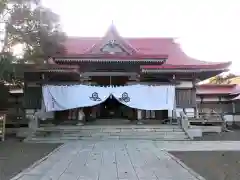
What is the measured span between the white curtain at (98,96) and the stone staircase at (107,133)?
52.8 inches

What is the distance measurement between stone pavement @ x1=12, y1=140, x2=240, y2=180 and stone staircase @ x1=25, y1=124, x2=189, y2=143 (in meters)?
3.70

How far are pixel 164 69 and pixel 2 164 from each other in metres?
12.3

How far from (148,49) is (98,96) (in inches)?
332

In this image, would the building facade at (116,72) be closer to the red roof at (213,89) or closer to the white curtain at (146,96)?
the white curtain at (146,96)

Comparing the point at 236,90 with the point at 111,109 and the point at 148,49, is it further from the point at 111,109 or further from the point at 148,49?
the point at 111,109

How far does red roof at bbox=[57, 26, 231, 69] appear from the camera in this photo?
20.4m

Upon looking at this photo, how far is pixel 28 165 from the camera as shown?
988cm

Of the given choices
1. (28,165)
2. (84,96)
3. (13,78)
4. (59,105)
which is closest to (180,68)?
(84,96)

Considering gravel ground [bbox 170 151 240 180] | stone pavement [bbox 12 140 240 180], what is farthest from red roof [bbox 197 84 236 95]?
gravel ground [bbox 170 151 240 180]

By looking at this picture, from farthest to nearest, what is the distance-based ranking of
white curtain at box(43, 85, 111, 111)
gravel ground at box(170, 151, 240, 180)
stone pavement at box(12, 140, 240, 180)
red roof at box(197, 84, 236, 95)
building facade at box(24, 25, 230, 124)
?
red roof at box(197, 84, 236, 95) < building facade at box(24, 25, 230, 124) < white curtain at box(43, 85, 111, 111) < gravel ground at box(170, 151, 240, 180) < stone pavement at box(12, 140, 240, 180)

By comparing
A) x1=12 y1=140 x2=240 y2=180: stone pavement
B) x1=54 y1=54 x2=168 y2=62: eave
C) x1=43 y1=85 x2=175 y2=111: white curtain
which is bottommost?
x1=12 y1=140 x2=240 y2=180: stone pavement

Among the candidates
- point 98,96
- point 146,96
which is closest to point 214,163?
point 146,96

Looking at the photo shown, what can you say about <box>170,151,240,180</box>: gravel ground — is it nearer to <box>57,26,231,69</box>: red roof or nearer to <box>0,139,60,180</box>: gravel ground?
<box>0,139,60,180</box>: gravel ground

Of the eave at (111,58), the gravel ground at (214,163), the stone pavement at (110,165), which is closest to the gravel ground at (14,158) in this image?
the stone pavement at (110,165)
